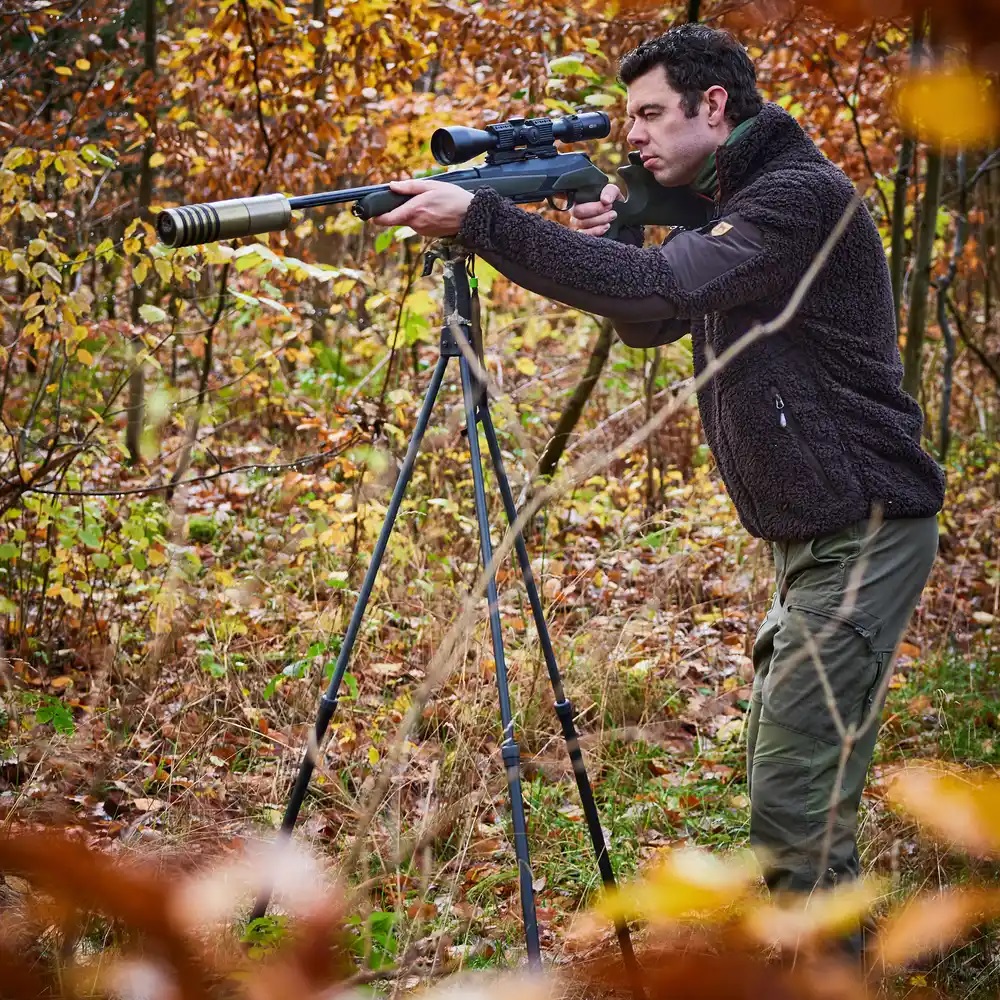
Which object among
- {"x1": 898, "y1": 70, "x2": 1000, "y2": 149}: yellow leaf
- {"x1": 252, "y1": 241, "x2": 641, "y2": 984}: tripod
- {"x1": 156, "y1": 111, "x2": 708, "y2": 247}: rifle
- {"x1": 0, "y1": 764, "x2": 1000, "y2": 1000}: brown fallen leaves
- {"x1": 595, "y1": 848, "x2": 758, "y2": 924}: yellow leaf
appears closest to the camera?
{"x1": 0, "y1": 764, "x2": 1000, "y2": 1000}: brown fallen leaves

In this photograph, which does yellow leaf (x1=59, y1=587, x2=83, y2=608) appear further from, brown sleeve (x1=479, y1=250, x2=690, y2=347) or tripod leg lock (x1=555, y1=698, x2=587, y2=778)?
brown sleeve (x1=479, y1=250, x2=690, y2=347)

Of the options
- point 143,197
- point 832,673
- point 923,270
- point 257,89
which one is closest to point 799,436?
point 832,673

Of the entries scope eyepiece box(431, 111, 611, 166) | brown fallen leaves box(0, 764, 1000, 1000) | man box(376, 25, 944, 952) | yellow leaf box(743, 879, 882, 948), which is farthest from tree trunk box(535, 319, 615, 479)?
brown fallen leaves box(0, 764, 1000, 1000)

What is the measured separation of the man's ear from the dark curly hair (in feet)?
0.03

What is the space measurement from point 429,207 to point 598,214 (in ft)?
1.94

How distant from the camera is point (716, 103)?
2.39 metres

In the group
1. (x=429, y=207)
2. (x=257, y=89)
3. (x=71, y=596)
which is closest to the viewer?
(x=429, y=207)

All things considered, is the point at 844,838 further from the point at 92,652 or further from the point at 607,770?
the point at 92,652

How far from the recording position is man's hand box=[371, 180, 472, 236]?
212 cm

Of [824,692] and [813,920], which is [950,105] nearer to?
[813,920]

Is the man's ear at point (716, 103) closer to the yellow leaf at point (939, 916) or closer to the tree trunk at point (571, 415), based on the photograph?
the yellow leaf at point (939, 916)

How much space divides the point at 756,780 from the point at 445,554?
9.08 feet

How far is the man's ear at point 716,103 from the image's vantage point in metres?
2.38

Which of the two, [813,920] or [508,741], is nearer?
[813,920]
